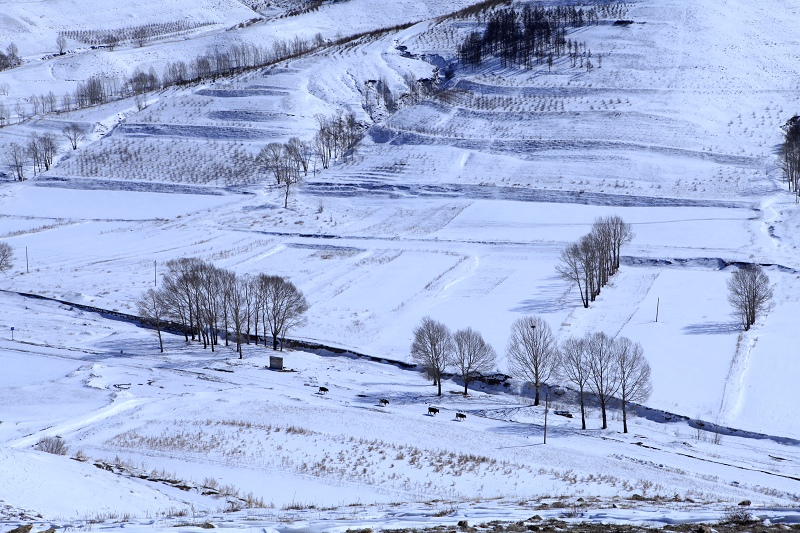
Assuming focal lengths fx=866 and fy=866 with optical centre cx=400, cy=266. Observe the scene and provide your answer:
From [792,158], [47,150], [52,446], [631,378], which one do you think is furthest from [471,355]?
[47,150]

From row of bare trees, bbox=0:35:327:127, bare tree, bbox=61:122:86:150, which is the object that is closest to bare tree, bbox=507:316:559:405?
bare tree, bbox=61:122:86:150

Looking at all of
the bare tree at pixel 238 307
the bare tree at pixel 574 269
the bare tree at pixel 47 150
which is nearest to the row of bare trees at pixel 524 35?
the bare tree at pixel 47 150

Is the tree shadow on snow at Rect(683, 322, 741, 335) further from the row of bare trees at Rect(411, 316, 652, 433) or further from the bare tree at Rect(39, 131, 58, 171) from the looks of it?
the bare tree at Rect(39, 131, 58, 171)

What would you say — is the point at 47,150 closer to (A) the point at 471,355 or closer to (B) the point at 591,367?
(A) the point at 471,355

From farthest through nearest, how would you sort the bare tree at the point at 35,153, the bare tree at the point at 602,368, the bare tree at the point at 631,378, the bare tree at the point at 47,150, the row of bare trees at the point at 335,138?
the row of bare trees at the point at 335,138 → the bare tree at the point at 47,150 → the bare tree at the point at 35,153 → the bare tree at the point at 602,368 → the bare tree at the point at 631,378

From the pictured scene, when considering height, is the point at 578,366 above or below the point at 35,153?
below

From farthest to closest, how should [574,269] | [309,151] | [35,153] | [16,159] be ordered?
[309,151] → [35,153] → [16,159] → [574,269]

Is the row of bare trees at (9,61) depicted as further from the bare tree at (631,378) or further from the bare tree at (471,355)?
the bare tree at (631,378)
